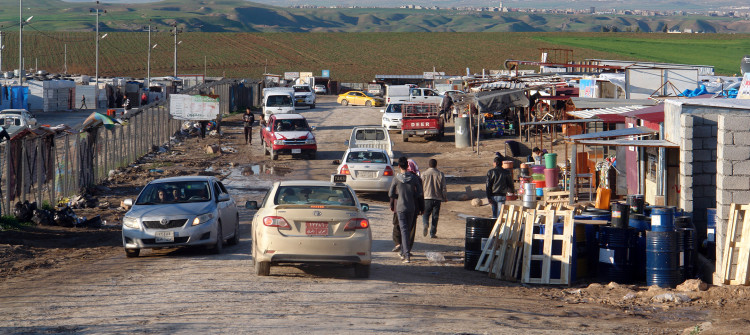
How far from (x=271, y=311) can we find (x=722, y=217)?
651 centimetres

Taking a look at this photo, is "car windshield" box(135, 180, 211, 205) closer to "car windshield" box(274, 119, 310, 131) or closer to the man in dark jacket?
the man in dark jacket

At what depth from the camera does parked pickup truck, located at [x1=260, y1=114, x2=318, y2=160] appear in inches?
1249

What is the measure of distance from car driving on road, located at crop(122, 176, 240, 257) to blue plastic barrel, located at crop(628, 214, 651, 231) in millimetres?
6615

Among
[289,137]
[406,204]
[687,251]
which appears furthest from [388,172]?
[687,251]

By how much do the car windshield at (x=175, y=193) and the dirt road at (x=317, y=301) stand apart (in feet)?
3.03

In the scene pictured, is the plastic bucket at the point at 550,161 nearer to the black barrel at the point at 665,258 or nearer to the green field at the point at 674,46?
the black barrel at the point at 665,258

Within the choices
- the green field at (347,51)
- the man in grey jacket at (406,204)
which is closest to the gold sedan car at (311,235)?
the man in grey jacket at (406,204)

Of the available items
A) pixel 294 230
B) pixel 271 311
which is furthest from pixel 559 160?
pixel 271 311

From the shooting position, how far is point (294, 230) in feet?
38.1

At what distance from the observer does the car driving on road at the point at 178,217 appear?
1391cm

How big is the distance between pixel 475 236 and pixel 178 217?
4780 mm

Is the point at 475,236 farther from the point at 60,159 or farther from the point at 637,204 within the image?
the point at 60,159

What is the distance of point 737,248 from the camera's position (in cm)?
1167

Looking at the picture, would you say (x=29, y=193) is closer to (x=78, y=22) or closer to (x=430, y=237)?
(x=430, y=237)
